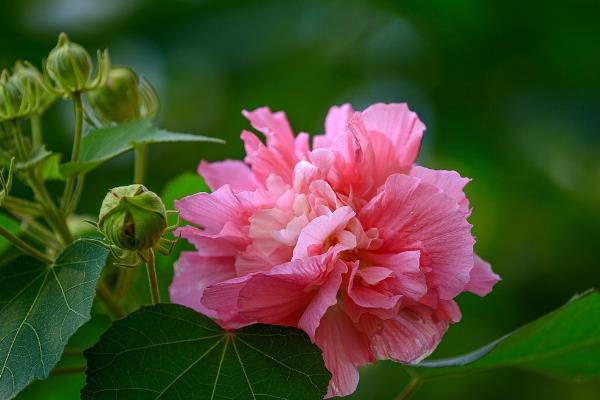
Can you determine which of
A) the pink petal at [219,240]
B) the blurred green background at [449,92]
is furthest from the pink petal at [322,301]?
the blurred green background at [449,92]

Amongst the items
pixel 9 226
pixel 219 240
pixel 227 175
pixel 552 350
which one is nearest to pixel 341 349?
pixel 219 240

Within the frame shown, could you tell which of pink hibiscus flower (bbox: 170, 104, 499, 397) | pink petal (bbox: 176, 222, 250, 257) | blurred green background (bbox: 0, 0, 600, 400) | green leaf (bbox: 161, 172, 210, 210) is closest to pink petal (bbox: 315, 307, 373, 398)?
pink hibiscus flower (bbox: 170, 104, 499, 397)

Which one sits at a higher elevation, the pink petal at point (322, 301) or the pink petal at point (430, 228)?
the pink petal at point (430, 228)

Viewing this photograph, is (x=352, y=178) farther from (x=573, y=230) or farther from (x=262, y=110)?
(x=573, y=230)

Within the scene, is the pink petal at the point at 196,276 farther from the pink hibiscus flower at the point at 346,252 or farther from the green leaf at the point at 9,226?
the green leaf at the point at 9,226

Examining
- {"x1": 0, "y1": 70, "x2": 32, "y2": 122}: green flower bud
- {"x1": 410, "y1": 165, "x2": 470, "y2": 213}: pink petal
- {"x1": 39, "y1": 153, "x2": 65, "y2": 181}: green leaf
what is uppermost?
{"x1": 410, "y1": 165, "x2": 470, "y2": 213}: pink petal

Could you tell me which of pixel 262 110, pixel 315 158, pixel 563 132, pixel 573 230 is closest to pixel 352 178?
pixel 315 158

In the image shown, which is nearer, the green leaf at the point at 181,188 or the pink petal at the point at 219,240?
the pink petal at the point at 219,240

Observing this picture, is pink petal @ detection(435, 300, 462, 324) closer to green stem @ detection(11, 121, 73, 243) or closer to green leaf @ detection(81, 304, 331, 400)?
green leaf @ detection(81, 304, 331, 400)
